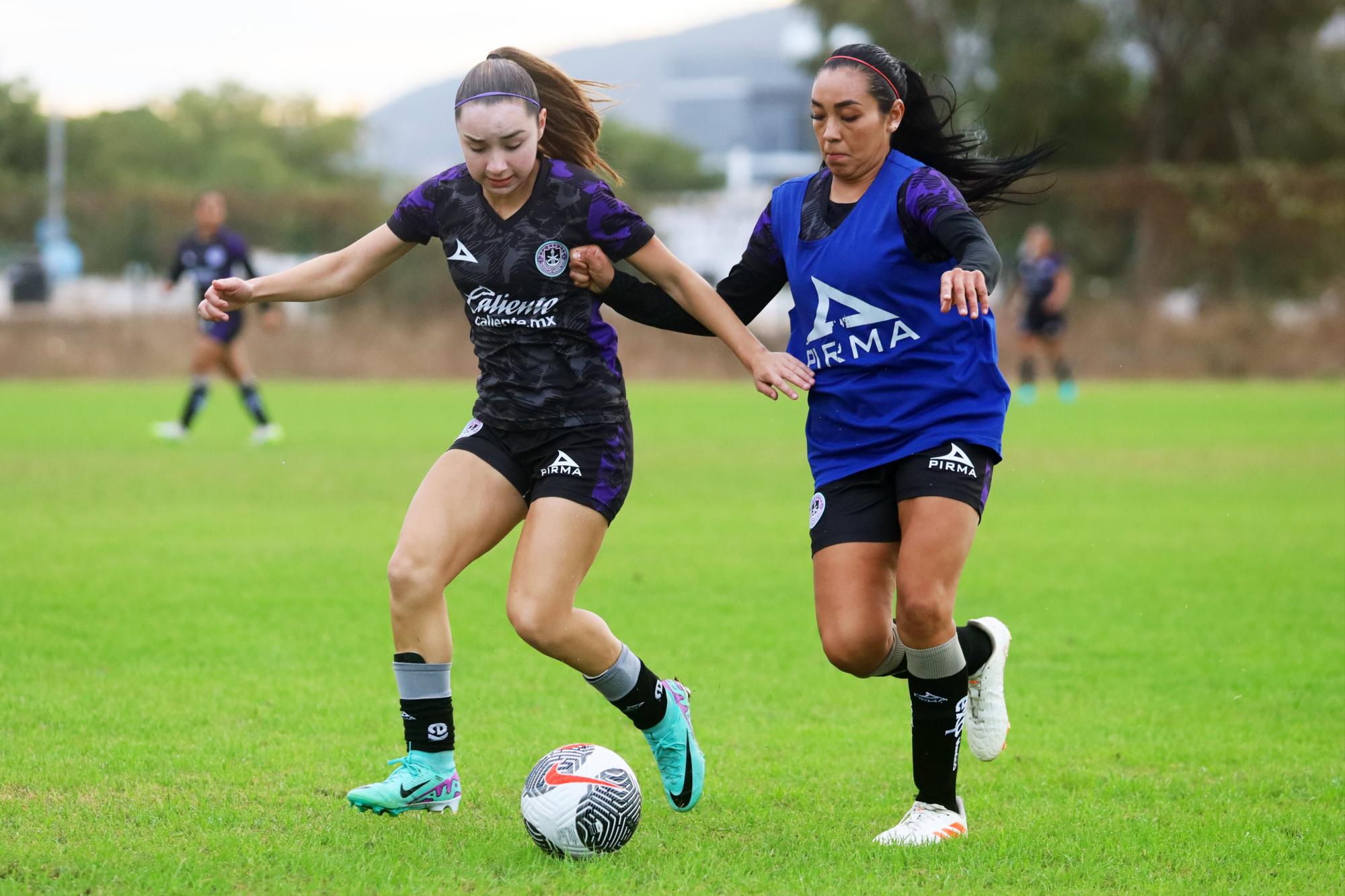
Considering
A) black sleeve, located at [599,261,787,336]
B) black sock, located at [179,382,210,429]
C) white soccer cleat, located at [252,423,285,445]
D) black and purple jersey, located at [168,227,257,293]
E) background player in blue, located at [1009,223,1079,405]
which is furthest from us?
background player in blue, located at [1009,223,1079,405]

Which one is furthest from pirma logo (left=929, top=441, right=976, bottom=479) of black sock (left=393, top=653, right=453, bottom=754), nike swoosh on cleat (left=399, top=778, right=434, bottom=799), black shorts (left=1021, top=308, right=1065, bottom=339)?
black shorts (left=1021, top=308, right=1065, bottom=339)

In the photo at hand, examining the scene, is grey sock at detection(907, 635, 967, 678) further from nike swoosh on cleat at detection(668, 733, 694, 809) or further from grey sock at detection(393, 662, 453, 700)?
grey sock at detection(393, 662, 453, 700)

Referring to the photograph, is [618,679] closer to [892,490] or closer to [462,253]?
[892,490]

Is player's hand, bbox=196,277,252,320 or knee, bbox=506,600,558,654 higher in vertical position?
player's hand, bbox=196,277,252,320

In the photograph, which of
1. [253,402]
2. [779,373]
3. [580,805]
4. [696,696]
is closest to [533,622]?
[580,805]

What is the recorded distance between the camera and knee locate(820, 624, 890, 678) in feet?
14.8

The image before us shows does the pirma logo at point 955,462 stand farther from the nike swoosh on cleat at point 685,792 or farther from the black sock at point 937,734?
the nike swoosh on cleat at point 685,792

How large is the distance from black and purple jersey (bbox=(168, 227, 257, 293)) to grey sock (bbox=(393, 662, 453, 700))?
1269cm

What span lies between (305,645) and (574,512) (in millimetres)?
2896

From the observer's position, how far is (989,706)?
489 cm

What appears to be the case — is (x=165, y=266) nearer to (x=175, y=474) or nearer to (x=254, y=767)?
(x=175, y=474)

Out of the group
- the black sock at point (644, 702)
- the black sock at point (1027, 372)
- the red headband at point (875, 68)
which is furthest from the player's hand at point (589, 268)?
the black sock at point (1027, 372)

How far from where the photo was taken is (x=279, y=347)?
3028 centimetres

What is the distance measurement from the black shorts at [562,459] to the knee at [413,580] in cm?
39
